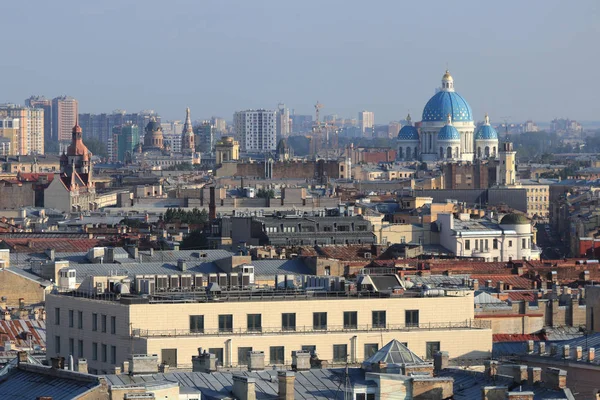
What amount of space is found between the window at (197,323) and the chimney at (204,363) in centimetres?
394

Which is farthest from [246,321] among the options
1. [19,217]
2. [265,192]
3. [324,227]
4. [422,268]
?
[265,192]

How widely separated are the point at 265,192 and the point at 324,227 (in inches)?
1684

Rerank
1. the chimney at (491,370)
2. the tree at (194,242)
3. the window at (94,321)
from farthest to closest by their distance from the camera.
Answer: the tree at (194,242) < the window at (94,321) < the chimney at (491,370)

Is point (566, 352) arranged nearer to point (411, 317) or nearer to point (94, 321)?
point (411, 317)

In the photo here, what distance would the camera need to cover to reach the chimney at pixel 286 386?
2458cm

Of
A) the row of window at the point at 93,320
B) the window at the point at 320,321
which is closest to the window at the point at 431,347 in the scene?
the window at the point at 320,321

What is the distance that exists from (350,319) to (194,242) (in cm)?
3871

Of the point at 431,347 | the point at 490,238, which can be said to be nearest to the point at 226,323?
the point at 431,347

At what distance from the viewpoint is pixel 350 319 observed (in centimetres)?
3362

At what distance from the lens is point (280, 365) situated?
31.0 meters

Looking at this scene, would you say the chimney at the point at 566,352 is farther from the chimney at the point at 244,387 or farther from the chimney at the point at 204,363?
the chimney at the point at 244,387

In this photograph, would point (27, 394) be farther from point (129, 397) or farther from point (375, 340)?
point (375, 340)

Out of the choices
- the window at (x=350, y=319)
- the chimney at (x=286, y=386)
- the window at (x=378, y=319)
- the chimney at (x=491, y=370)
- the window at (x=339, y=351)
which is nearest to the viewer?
the chimney at (x=286, y=386)

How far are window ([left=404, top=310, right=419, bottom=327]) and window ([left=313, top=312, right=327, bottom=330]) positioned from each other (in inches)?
49.2
